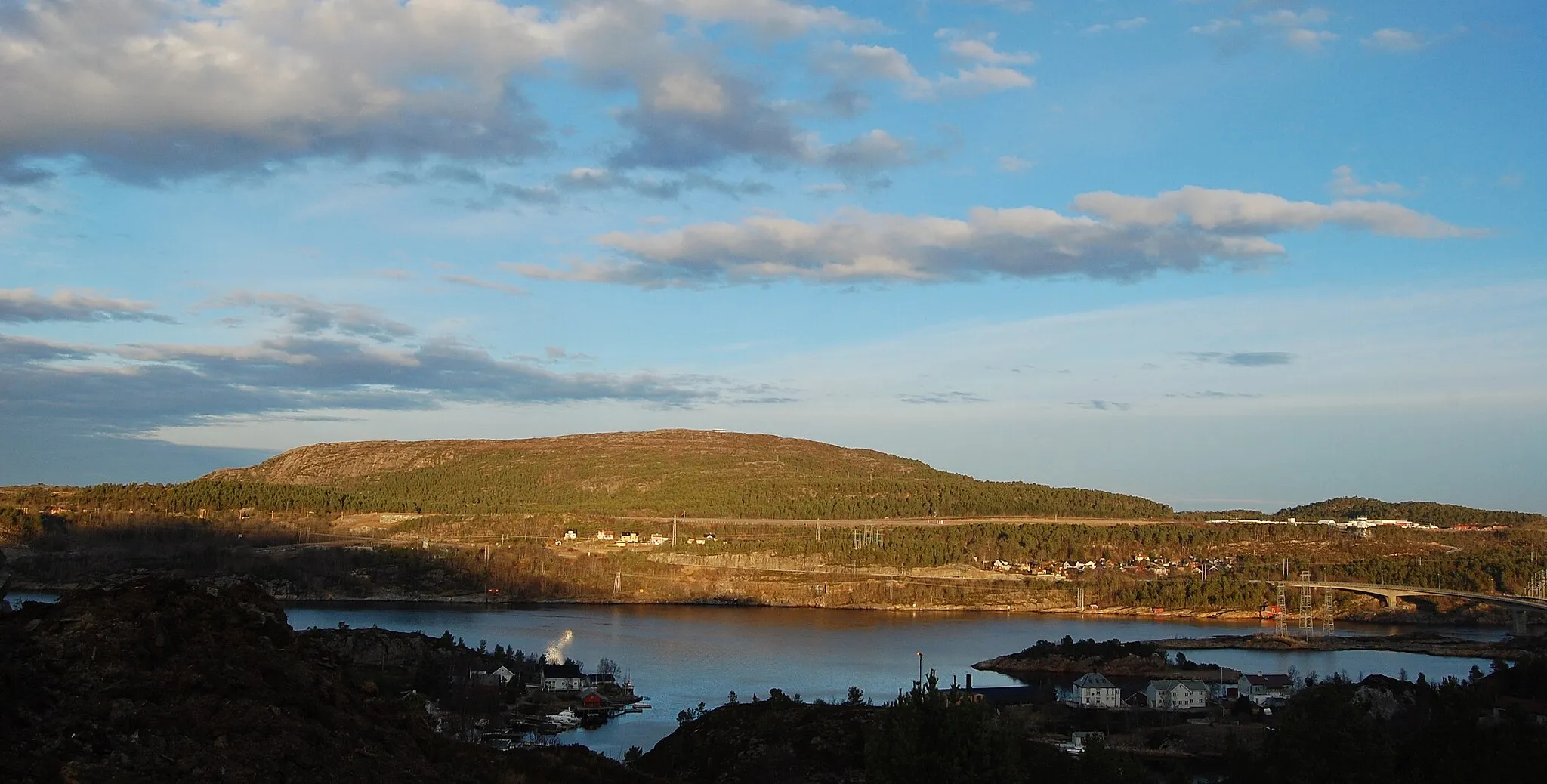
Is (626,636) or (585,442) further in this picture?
(585,442)

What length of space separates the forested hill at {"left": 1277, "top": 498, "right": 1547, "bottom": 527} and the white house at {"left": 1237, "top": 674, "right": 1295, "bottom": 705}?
4207 inches

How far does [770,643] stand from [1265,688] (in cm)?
2830

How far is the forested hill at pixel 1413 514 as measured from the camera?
14925 cm

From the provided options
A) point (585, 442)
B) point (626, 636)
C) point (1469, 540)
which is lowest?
point (626, 636)

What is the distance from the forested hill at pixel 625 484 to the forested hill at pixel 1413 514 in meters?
22.7

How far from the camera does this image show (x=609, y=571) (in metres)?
111

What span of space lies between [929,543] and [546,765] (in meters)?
107

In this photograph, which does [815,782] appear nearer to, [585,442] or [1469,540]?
[1469,540]

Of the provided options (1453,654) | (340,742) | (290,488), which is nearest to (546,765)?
(340,742)

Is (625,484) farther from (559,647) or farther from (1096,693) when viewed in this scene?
(1096,693)

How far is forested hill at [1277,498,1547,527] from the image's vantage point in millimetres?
149250

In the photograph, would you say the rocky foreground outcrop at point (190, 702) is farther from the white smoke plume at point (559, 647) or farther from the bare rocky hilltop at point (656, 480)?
the bare rocky hilltop at point (656, 480)

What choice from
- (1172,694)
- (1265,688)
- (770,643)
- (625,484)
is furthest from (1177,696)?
(625,484)

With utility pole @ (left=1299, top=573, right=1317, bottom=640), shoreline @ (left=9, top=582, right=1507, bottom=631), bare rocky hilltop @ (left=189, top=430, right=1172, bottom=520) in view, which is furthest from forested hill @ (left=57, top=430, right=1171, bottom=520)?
utility pole @ (left=1299, top=573, right=1317, bottom=640)
